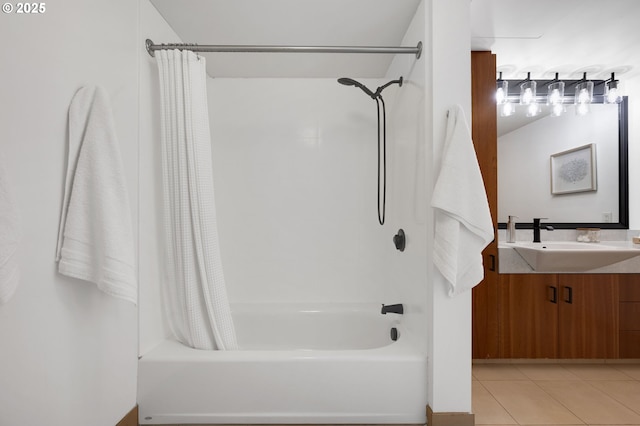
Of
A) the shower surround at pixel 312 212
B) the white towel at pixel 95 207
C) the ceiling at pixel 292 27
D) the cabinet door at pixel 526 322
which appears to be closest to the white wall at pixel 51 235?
the white towel at pixel 95 207

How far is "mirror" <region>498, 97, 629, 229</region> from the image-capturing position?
278 cm

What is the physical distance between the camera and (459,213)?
1.44 meters

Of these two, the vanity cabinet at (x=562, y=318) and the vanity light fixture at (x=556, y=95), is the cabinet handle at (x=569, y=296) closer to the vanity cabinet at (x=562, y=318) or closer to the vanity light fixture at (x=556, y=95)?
the vanity cabinet at (x=562, y=318)

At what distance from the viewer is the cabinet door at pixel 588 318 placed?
240 cm

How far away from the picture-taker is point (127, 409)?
1.51 metres

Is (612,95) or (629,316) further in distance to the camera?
(612,95)

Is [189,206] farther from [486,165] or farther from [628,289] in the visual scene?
[628,289]

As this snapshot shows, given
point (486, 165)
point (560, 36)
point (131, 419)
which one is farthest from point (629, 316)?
point (131, 419)

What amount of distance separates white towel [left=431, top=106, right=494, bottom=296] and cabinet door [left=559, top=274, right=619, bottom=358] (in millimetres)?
1406

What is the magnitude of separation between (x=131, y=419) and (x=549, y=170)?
124 inches

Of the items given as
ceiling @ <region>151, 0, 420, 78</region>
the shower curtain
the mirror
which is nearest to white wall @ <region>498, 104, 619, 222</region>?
the mirror

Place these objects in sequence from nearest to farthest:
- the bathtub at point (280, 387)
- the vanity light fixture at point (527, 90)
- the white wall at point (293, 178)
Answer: the bathtub at point (280, 387) → the white wall at point (293, 178) → the vanity light fixture at point (527, 90)

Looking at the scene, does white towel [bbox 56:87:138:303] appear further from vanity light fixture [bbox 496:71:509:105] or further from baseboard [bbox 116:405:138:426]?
vanity light fixture [bbox 496:71:509:105]

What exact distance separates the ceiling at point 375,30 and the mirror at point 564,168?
426mm
